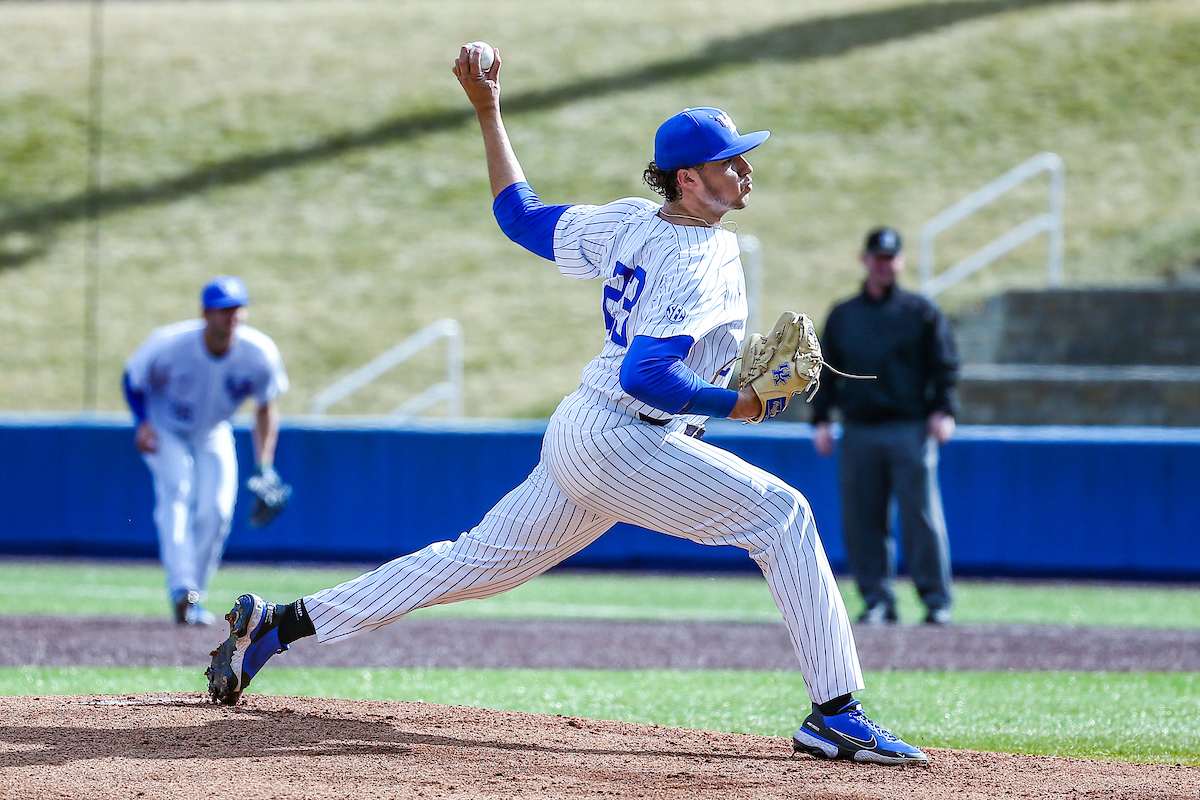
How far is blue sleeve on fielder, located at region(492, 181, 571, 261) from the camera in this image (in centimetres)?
421

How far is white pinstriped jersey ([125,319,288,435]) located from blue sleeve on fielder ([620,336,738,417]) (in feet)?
15.8

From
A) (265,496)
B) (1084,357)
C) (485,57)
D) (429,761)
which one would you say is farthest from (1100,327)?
(429,761)

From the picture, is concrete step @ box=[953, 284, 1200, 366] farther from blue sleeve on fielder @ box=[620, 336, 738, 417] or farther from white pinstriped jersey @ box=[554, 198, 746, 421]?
blue sleeve on fielder @ box=[620, 336, 738, 417]

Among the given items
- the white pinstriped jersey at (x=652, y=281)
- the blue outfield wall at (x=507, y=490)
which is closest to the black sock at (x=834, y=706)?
the white pinstriped jersey at (x=652, y=281)

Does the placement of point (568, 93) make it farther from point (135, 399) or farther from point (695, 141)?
point (695, 141)

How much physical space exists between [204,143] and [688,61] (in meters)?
10.6

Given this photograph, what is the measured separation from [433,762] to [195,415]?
4766 mm

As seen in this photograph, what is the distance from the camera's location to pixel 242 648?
449 centimetres

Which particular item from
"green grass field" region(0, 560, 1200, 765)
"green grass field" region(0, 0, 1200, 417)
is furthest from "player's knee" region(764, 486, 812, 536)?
"green grass field" region(0, 0, 1200, 417)

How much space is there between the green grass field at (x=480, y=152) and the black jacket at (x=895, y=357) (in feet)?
33.7

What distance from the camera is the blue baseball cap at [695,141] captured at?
13.0ft

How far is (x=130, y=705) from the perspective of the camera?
462 centimetres

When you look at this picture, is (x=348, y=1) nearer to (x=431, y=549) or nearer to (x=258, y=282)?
(x=258, y=282)

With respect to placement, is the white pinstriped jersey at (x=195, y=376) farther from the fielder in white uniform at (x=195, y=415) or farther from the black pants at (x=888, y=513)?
the black pants at (x=888, y=513)
